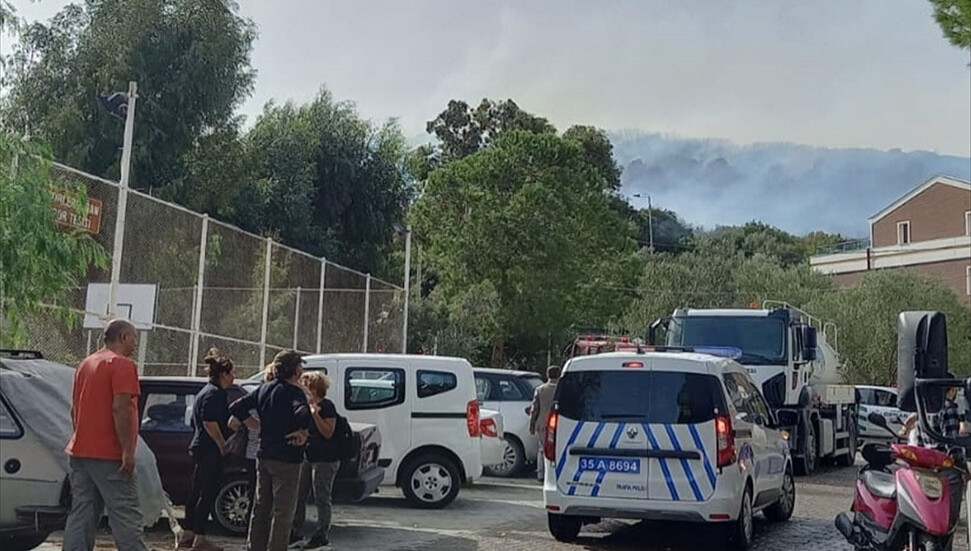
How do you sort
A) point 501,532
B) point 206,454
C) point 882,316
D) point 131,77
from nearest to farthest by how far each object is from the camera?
point 206,454 → point 501,532 → point 131,77 → point 882,316

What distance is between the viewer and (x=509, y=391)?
18.6 m

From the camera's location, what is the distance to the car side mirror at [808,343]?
20.1m

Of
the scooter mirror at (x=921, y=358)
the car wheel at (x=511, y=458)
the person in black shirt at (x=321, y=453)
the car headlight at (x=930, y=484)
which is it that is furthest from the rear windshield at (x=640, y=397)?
the car wheel at (x=511, y=458)

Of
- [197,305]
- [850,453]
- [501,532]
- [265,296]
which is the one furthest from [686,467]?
[850,453]

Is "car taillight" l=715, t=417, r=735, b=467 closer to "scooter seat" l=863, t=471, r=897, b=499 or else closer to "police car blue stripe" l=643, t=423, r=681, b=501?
"police car blue stripe" l=643, t=423, r=681, b=501

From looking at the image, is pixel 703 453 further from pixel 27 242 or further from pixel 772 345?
pixel 772 345

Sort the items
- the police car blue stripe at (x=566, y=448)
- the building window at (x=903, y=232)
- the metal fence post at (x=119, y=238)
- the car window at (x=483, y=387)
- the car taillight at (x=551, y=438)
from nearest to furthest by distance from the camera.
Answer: the police car blue stripe at (x=566, y=448)
the car taillight at (x=551, y=438)
the metal fence post at (x=119, y=238)
the car window at (x=483, y=387)
the building window at (x=903, y=232)

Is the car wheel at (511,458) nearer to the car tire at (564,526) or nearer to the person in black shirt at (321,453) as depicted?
the car tire at (564,526)

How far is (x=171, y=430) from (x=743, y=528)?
588 cm

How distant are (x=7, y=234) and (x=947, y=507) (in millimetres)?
7561

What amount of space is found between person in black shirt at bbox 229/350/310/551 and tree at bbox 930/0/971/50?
21.7 feet

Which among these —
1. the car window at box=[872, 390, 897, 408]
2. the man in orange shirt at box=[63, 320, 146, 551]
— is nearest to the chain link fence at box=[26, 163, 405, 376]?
the man in orange shirt at box=[63, 320, 146, 551]

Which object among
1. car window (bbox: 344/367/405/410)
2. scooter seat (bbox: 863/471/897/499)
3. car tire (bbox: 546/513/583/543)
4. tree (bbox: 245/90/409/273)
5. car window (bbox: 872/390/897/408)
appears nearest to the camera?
scooter seat (bbox: 863/471/897/499)

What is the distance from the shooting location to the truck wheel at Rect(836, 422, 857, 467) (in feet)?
80.5
